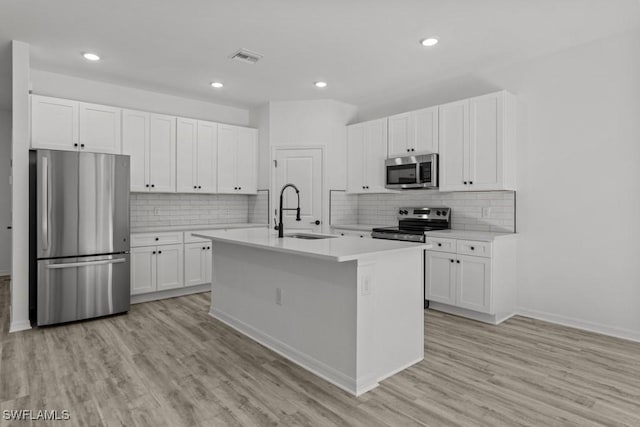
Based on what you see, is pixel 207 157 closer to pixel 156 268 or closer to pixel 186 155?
pixel 186 155

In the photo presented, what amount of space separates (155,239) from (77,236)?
947 mm

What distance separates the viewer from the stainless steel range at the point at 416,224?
173 inches

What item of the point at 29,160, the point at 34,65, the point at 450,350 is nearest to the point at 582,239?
the point at 450,350

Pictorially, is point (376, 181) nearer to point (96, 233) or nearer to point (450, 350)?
point (450, 350)

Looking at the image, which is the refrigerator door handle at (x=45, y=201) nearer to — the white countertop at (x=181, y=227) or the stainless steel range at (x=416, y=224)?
the white countertop at (x=181, y=227)

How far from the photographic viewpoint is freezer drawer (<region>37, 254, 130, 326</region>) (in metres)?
3.67

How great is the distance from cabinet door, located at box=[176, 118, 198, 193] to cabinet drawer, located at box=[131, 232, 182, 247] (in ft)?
2.27

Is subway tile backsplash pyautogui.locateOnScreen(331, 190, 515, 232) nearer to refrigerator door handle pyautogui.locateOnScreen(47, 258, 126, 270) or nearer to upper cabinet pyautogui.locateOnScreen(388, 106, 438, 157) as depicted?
upper cabinet pyautogui.locateOnScreen(388, 106, 438, 157)

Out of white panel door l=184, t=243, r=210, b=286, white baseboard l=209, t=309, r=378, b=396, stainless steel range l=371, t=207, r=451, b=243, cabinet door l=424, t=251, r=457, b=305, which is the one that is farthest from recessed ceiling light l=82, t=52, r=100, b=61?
cabinet door l=424, t=251, r=457, b=305

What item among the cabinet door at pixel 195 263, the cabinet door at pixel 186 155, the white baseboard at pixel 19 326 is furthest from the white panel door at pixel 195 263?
the white baseboard at pixel 19 326

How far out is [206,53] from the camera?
12.8ft

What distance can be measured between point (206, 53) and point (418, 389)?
12.0ft
